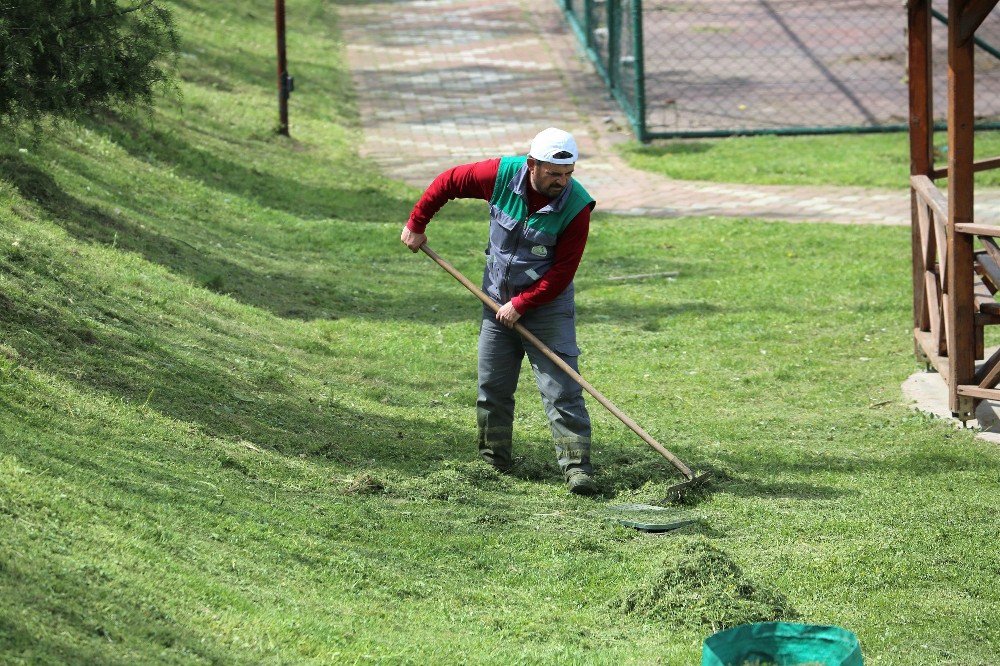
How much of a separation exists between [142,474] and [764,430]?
393 cm

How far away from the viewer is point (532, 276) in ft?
22.6

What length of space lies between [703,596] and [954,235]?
135 inches

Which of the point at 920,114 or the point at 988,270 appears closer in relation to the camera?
the point at 988,270

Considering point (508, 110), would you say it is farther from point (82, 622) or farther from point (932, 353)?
point (82, 622)

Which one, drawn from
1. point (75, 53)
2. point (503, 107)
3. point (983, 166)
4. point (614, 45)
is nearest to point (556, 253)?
point (75, 53)

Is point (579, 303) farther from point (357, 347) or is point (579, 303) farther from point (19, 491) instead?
point (19, 491)

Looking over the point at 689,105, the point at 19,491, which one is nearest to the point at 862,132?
the point at 689,105

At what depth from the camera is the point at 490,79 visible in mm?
20578

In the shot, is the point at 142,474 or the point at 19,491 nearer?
the point at 19,491

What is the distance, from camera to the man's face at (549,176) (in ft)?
21.6

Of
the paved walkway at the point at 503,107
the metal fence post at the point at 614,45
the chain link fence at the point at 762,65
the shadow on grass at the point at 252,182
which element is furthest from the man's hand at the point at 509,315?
the metal fence post at the point at 614,45

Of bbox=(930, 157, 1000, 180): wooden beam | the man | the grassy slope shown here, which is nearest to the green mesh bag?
the grassy slope

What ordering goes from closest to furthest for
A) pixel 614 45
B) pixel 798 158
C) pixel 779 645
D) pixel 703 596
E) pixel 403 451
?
pixel 779 645 → pixel 703 596 → pixel 403 451 → pixel 798 158 → pixel 614 45

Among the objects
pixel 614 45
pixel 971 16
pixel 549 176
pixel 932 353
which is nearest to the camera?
pixel 549 176
